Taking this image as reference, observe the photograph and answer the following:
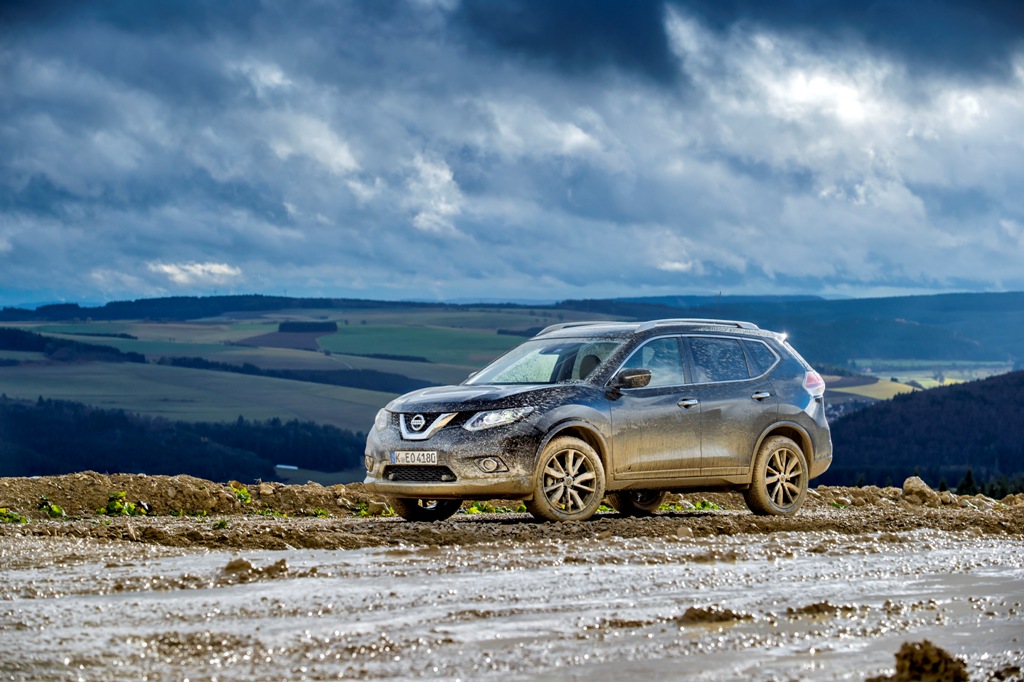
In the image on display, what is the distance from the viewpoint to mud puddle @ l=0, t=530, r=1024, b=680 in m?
6.15

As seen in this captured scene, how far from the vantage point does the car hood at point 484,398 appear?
12542 mm

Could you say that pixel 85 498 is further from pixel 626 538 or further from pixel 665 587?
pixel 665 587

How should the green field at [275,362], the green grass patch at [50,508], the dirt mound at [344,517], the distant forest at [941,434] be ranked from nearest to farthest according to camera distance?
the dirt mound at [344,517] → the green grass patch at [50,508] → the green field at [275,362] → the distant forest at [941,434]

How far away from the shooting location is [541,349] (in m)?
14.1

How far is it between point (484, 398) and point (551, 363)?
4.99 ft

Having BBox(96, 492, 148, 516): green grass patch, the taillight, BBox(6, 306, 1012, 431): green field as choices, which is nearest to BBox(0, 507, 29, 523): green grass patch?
BBox(96, 492, 148, 516): green grass patch

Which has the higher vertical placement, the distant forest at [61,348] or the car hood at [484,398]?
the distant forest at [61,348]

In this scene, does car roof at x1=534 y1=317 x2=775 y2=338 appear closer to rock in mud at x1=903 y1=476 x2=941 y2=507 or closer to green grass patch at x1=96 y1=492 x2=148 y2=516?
rock in mud at x1=903 y1=476 x2=941 y2=507

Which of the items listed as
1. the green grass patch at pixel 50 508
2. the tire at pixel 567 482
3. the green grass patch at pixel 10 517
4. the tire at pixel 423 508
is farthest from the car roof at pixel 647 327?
the green grass patch at pixel 10 517

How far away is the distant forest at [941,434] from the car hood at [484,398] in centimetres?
11328

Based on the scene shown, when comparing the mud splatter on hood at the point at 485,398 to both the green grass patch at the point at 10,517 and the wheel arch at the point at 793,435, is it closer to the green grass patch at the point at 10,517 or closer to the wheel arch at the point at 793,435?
the wheel arch at the point at 793,435

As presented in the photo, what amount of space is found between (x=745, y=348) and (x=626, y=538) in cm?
342

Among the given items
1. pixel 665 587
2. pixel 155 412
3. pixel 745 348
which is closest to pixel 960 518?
pixel 745 348

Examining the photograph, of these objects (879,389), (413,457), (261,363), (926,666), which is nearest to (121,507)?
(413,457)
